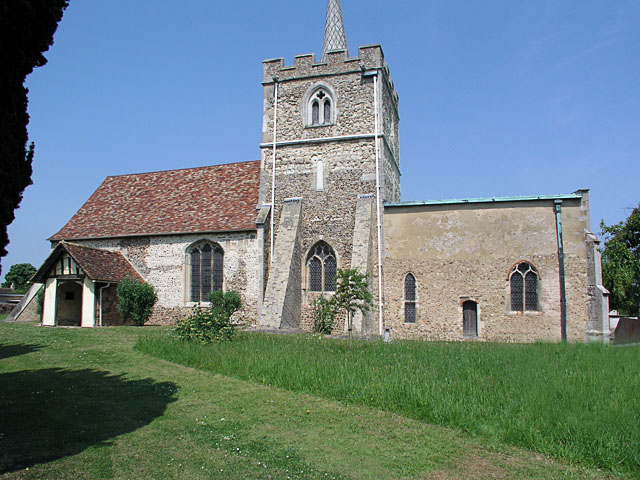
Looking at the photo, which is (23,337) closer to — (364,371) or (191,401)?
(191,401)

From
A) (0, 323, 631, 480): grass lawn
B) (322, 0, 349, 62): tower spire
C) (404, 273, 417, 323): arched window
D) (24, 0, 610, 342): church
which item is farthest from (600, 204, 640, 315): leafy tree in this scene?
(0, 323, 631, 480): grass lawn

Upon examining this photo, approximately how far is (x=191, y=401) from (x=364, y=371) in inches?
121

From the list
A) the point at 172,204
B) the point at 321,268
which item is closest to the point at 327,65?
the point at 321,268

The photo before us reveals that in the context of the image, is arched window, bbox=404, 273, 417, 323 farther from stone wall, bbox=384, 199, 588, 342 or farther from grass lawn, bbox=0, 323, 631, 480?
grass lawn, bbox=0, 323, 631, 480

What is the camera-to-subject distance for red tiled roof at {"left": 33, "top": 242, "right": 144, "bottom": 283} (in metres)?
19.4

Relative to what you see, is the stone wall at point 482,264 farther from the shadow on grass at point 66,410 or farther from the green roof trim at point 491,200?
the shadow on grass at point 66,410

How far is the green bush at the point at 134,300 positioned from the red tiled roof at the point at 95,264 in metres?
0.50

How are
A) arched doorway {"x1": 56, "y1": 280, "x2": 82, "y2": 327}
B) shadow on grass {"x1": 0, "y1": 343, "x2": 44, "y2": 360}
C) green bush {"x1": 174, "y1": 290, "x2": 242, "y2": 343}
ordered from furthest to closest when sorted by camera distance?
arched doorway {"x1": 56, "y1": 280, "x2": 82, "y2": 327} < green bush {"x1": 174, "y1": 290, "x2": 242, "y2": 343} < shadow on grass {"x1": 0, "y1": 343, "x2": 44, "y2": 360}

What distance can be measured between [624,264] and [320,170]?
16.9 metres

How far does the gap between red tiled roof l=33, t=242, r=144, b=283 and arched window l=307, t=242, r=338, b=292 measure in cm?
765

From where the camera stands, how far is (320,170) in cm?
1991

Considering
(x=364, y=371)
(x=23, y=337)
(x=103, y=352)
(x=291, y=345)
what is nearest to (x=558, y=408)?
(x=364, y=371)

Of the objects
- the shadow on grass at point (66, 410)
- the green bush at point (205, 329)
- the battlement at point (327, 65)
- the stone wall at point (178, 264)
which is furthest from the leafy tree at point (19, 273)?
the shadow on grass at point (66, 410)

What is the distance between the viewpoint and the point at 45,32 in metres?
6.30
